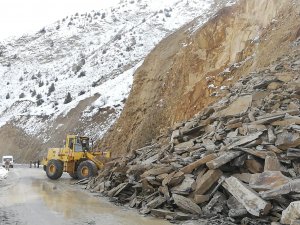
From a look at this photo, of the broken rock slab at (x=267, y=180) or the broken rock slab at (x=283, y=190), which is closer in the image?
the broken rock slab at (x=283, y=190)

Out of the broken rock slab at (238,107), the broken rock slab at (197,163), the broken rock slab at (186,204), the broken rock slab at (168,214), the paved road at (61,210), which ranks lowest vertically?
the paved road at (61,210)

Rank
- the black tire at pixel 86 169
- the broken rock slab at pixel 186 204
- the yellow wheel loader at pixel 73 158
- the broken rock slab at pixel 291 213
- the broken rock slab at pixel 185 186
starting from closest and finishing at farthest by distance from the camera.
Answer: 1. the broken rock slab at pixel 291 213
2. the broken rock slab at pixel 186 204
3. the broken rock slab at pixel 185 186
4. the black tire at pixel 86 169
5. the yellow wheel loader at pixel 73 158

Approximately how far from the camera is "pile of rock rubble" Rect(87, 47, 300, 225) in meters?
8.63

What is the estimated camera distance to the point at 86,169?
1936cm

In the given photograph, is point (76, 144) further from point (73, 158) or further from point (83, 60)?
point (83, 60)

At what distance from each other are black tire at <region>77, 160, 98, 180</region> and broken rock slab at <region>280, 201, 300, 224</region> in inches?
477

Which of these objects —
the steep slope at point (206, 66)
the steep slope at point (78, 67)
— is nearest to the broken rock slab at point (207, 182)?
the steep slope at point (206, 66)

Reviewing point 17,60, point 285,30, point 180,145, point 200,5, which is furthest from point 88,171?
point 17,60

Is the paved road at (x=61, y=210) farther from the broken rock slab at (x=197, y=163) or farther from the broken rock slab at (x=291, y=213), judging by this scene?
the broken rock slab at (x=291, y=213)

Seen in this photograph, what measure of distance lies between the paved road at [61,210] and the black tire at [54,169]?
513 cm

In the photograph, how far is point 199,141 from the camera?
12820 mm

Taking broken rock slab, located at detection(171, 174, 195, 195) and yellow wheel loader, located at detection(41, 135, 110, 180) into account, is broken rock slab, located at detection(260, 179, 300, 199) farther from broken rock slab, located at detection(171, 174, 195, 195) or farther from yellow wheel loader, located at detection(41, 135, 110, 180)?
yellow wheel loader, located at detection(41, 135, 110, 180)

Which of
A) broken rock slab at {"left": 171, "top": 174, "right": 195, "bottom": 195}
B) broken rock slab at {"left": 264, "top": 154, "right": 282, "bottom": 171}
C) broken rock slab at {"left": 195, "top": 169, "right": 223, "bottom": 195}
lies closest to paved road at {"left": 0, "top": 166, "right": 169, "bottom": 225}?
broken rock slab at {"left": 171, "top": 174, "right": 195, "bottom": 195}

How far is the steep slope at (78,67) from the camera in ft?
139
